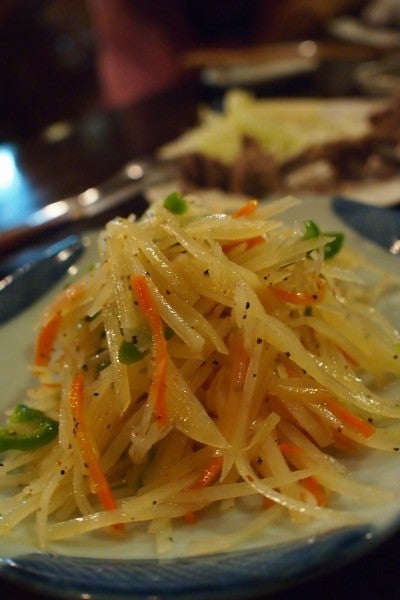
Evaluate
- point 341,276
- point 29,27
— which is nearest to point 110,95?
point 29,27

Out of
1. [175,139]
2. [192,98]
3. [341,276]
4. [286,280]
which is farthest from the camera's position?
[192,98]

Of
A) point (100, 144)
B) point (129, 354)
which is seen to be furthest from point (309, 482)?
point (100, 144)

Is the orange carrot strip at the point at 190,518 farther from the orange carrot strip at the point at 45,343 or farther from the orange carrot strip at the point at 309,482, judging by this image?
the orange carrot strip at the point at 45,343

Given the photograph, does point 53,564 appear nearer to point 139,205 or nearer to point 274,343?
point 274,343

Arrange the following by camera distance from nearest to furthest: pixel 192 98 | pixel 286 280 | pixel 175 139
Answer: pixel 286 280, pixel 175 139, pixel 192 98

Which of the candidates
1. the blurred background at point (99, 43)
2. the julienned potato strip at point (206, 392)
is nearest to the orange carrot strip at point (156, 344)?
the julienned potato strip at point (206, 392)

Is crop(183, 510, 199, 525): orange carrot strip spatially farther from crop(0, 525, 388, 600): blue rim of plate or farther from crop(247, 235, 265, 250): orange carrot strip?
crop(247, 235, 265, 250): orange carrot strip
